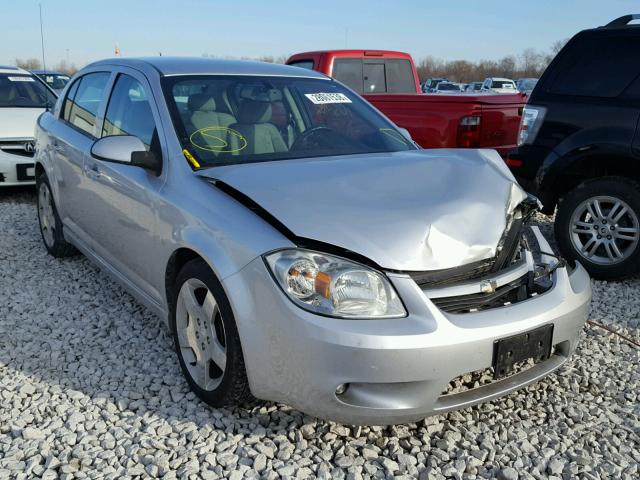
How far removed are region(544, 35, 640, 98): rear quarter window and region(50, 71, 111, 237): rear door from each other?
3.56 m

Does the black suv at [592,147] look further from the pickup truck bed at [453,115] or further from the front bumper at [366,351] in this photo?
the front bumper at [366,351]

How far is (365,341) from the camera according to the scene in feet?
7.39

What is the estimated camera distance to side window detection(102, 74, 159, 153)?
341cm

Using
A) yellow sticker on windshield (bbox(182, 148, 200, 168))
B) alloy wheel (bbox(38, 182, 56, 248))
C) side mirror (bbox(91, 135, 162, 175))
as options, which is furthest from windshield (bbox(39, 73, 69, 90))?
yellow sticker on windshield (bbox(182, 148, 200, 168))

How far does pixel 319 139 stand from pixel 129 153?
3.50 ft

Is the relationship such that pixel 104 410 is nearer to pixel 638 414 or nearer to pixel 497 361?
pixel 497 361

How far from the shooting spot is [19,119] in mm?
7672

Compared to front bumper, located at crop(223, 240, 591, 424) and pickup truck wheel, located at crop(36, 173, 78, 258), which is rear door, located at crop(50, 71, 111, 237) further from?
front bumper, located at crop(223, 240, 591, 424)

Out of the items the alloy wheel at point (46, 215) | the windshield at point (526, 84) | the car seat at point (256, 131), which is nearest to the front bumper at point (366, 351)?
the car seat at point (256, 131)

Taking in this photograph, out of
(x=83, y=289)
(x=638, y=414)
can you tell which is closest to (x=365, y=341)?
(x=638, y=414)

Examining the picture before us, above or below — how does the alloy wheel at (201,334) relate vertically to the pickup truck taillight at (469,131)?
below

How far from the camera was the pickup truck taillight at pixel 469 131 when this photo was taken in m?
6.31

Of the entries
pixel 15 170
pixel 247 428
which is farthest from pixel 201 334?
pixel 15 170

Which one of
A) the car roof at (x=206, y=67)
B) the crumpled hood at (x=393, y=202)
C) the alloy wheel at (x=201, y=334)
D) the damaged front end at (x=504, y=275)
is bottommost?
the alloy wheel at (x=201, y=334)
